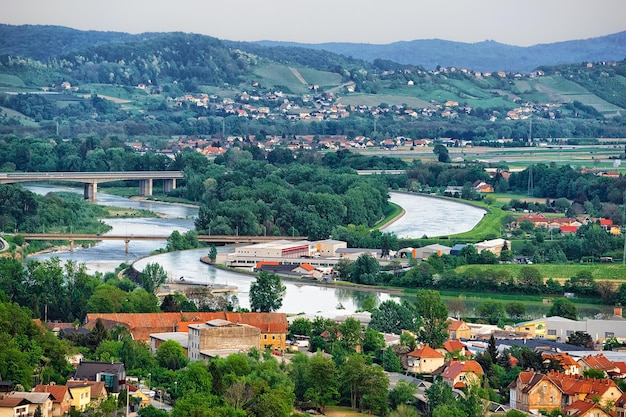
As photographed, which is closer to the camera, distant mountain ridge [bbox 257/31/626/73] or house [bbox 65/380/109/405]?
house [bbox 65/380/109/405]

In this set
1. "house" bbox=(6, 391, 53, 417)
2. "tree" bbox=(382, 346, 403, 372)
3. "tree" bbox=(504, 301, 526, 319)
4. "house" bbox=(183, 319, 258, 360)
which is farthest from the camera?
"tree" bbox=(504, 301, 526, 319)

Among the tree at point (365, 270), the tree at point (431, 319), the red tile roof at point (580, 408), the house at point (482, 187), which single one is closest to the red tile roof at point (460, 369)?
the red tile roof at point (580, 408)

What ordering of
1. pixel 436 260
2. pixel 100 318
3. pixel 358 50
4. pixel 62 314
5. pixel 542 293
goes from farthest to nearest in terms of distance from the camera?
1. pixel 358 50
2. pixel 436 260
3. pixel 542 293
4. pixel 62 314
5. pixel 100 318

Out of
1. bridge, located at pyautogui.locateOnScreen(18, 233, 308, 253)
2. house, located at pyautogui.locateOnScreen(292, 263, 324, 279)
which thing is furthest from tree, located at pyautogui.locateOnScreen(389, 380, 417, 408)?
bridge, located at pyautogui.locateOnScreen(18, 233, 308, 253)

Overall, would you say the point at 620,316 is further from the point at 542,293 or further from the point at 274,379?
the point at 274,379

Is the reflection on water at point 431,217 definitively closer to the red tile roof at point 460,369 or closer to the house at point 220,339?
the house at point 220,339

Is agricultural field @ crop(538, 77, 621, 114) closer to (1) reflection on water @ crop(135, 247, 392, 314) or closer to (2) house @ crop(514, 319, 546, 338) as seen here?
(1) reflection on water @ crop(135, 247, 392, 314)

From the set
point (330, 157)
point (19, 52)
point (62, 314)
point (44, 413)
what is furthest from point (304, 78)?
point (44, 413)

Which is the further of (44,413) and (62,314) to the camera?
(62,314)
